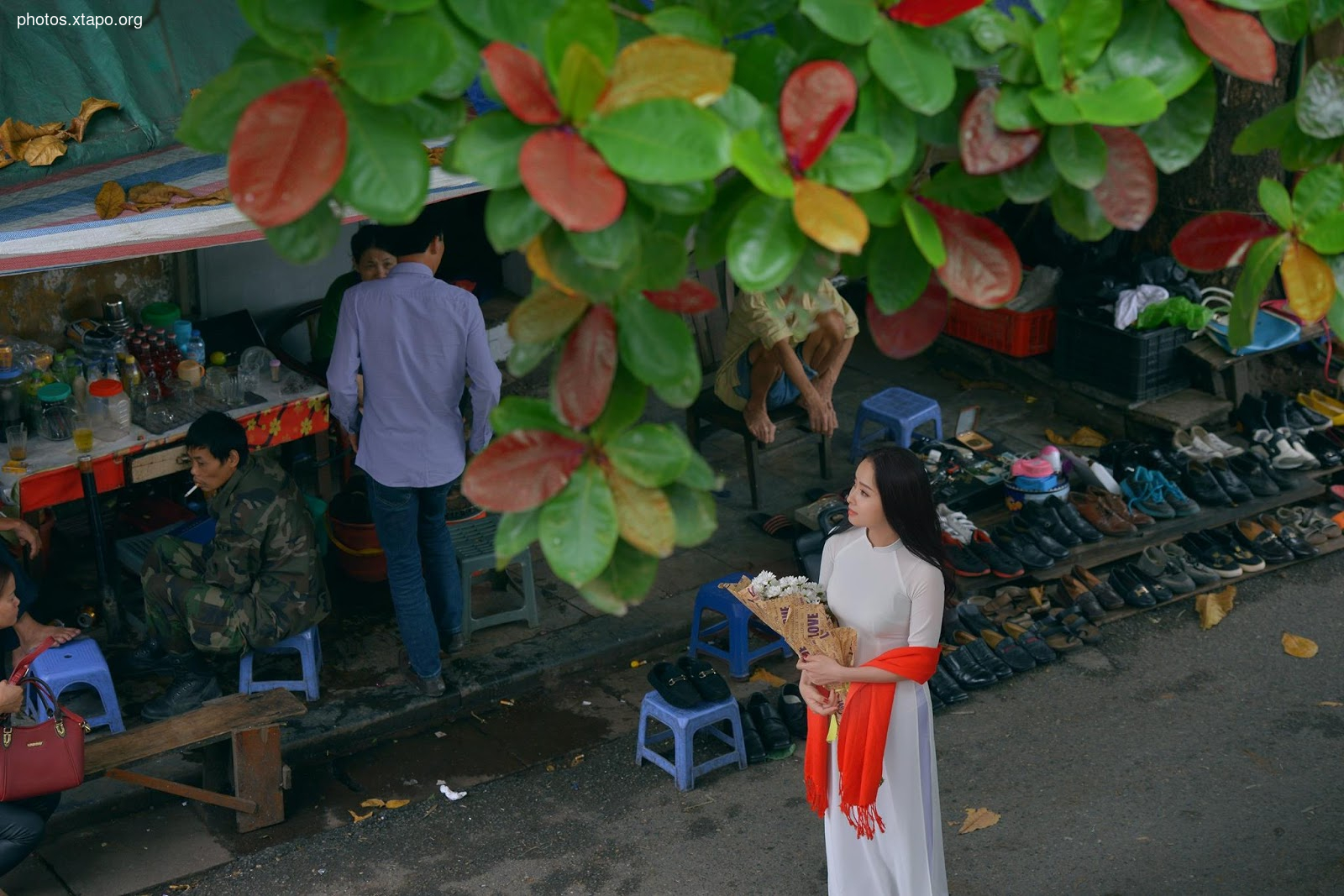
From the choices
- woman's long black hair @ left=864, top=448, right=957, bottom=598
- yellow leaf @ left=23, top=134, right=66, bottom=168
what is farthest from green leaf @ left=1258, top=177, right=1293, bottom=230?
yellow leaf @ left=23, top=134, right=66, bottom=168

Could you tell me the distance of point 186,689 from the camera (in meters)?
5.99

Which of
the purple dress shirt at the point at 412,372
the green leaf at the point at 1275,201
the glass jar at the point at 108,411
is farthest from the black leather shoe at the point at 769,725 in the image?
the green leaf at the point at 1275,201

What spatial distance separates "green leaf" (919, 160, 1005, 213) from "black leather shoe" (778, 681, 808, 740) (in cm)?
417

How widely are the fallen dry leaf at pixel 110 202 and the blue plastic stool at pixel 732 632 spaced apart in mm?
2884

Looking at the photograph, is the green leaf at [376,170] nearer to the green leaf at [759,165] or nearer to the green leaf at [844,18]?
the green leaf at [759,165]

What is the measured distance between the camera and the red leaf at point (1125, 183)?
6.86ft

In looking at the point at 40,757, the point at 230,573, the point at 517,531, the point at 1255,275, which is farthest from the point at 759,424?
the point at 517,531

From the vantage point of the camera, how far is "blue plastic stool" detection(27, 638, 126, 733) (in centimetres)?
568

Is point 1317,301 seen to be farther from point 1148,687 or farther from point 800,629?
point 1148,687

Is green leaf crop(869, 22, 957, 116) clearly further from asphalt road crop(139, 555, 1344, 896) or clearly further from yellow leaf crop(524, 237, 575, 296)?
asphalt road crop(139, 555, 1344, 896)

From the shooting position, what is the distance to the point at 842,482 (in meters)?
8.30

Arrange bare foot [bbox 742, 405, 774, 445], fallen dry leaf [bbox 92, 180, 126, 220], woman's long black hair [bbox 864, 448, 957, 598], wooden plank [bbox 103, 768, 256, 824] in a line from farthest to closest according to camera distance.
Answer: bare foot [bbox 742, 405, 774, 445]
fallen dry leaf [bbox 92, 180, 126, 220]
wooden plank [bbox 103, 768, 256, 824]
woman's long black hair [bbox 864, 448, 957, 598]

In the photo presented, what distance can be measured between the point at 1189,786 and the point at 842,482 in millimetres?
2991

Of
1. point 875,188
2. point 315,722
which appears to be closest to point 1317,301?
point 875,188
